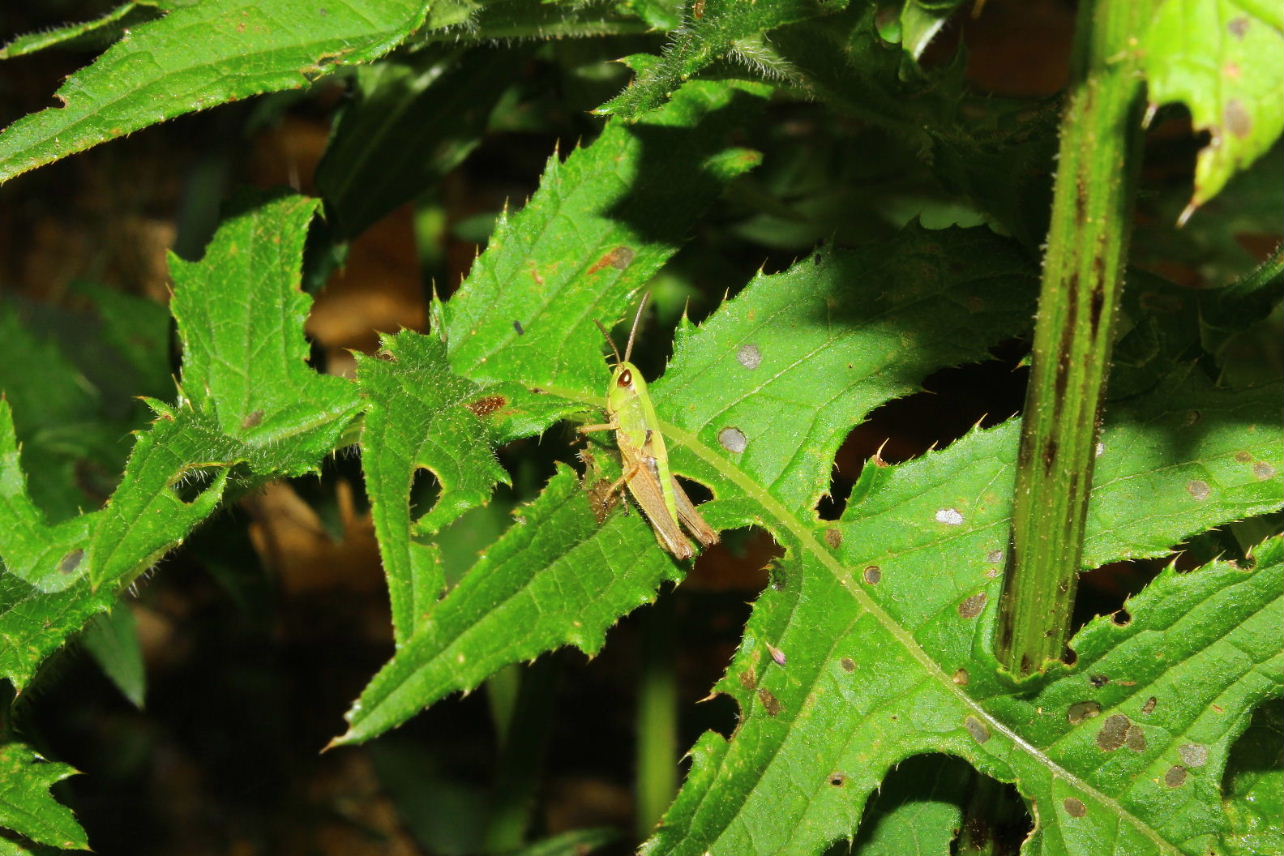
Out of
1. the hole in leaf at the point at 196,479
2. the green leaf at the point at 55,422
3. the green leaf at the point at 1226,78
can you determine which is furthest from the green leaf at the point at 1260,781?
the green leaf at the point at 55,422

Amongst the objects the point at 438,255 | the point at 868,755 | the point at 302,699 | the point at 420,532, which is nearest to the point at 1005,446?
the point at 868,755

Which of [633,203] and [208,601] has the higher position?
[633,203]

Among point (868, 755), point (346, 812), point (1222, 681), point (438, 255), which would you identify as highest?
point (438, 255)

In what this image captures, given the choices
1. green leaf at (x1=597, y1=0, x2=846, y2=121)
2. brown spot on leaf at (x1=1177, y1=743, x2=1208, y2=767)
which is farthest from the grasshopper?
brown spot on leaf at (x1=1177, y1=743, x2=1208, y2=767)

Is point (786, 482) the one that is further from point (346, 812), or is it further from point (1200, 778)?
point (346, 812)

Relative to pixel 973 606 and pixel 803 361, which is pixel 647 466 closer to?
pixel 803 361

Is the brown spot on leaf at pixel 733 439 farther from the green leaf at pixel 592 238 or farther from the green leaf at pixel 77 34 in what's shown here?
the green leaf at pixel 77 34

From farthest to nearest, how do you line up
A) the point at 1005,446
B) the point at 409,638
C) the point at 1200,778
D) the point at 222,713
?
the point at 222,713 < the point at 1005,446 < the point at 1200,778 < the point at 409,638

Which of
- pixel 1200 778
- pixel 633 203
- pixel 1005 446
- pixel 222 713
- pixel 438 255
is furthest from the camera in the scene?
pixel 222 713
